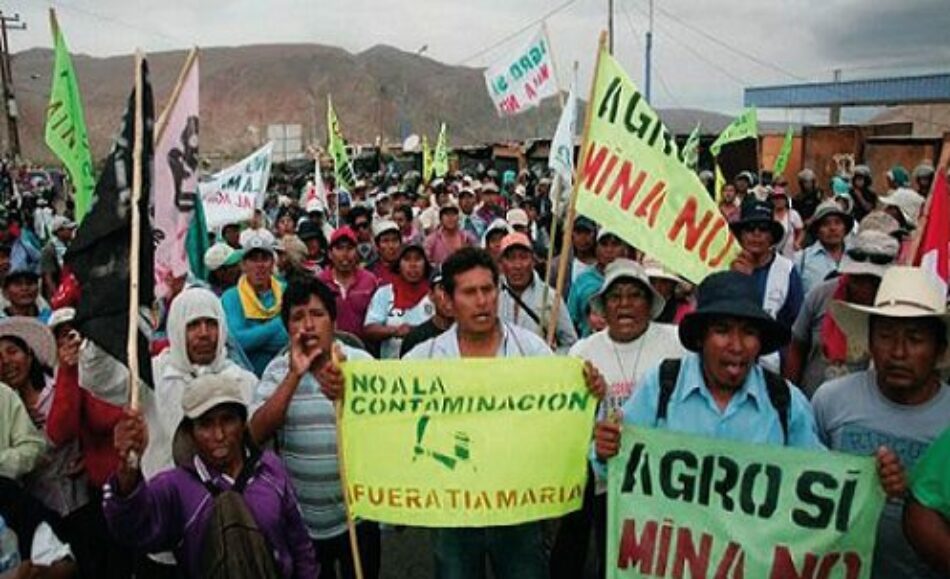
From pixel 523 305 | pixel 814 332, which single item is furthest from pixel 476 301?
pixel 814 332

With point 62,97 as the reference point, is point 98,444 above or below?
below

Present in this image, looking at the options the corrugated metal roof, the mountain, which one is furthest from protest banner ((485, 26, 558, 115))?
the mountain

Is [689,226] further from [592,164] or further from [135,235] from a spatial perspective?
[135,235]

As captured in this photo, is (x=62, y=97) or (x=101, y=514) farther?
(x=62, y=97)

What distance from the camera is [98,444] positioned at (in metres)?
3.73

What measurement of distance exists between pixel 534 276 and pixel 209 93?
163129mm

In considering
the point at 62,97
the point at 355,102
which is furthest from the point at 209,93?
the point at 62,97

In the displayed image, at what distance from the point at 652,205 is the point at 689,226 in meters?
0.20

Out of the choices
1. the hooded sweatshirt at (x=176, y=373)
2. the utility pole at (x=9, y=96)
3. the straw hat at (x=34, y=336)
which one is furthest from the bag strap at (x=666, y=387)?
the utility pole at (x=9, y=96)

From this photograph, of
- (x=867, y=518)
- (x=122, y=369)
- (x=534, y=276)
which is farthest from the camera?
(x=534, y=276)

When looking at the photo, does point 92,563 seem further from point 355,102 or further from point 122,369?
point 355,102

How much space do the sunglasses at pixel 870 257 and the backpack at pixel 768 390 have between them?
5.54 ft

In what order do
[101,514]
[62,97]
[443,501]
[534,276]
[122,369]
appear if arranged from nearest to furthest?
[443,501] < [122,369] < [101,514] < [62,97] < [534,276]

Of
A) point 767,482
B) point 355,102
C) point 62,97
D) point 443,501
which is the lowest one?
point 443,501
